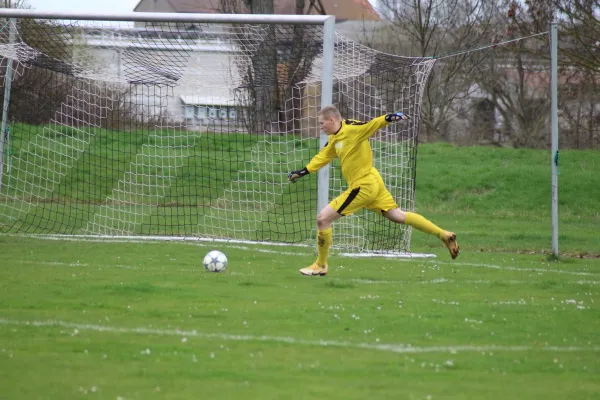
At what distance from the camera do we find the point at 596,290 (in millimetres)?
10648

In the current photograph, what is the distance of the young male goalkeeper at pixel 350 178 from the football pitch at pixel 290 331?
523 millimetres

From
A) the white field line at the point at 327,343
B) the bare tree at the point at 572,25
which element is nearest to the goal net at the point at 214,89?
the bare tree at the point at 572,25

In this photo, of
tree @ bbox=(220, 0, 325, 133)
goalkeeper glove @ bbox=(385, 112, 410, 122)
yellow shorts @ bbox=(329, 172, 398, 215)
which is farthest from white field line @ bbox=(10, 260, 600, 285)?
tree @ bbox=(220, 0, 325, 133)

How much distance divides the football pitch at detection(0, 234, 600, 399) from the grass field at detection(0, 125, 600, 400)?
0.07 ft

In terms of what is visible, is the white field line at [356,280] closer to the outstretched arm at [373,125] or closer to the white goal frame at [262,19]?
the outstretched arm at [373,125]

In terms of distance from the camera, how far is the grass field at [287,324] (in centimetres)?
586

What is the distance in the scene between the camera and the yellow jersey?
1166cm

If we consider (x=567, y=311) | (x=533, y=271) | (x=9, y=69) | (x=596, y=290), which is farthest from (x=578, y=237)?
(x=9, y=69)

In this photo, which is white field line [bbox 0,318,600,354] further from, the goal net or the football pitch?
the goal net

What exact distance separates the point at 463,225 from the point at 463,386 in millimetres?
14380

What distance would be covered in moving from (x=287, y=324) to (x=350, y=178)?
424 centimetres

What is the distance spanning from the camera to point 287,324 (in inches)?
311

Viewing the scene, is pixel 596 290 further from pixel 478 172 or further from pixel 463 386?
pixel 478 172

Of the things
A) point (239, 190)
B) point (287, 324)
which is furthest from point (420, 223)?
point (239, 190)
